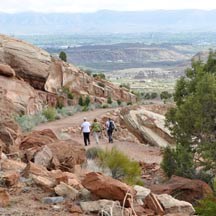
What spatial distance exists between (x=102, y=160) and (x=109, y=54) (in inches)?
6181

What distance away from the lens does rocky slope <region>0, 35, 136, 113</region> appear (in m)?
30.6

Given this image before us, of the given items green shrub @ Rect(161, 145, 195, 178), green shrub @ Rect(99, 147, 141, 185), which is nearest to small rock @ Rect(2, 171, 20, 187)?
green shrub @ Rect(99, 147, 141, 185)

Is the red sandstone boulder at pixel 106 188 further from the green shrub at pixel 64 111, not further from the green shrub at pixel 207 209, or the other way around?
the green shrub at pixel 64 111

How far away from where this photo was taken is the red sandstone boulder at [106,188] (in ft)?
31.7

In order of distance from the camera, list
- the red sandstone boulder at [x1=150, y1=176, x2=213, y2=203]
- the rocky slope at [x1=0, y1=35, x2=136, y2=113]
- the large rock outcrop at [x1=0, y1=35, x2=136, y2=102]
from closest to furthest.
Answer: the red sandstone boulder at [x1=150, y1=176, x2=213, y2=203]
the rocky slope at [x1=0, y1=35, x2=136, y2=113]
the large rock outcrop at [x1=0, y1=35, x2=136, y2=102]

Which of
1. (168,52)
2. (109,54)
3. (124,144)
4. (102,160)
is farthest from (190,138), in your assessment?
(168,52)

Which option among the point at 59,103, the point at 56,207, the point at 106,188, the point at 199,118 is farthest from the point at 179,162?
the point at 59,103

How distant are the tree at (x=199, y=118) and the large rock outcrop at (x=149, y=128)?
9.29 meters

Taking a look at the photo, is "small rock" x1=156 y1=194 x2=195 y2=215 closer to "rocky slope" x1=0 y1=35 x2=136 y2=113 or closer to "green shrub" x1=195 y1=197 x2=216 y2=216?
"green shrub" x1=195 y1=197 x2=216 y2=216

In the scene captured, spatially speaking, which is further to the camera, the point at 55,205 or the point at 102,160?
the point at 102,160

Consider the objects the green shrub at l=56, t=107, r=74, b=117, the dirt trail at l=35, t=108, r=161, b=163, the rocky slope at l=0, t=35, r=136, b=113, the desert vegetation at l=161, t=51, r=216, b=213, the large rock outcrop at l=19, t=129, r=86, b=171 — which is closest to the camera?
the large rock outcrop at l=19, t=129, r=86, b=171

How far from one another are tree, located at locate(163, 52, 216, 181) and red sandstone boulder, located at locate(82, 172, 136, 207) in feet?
26.9

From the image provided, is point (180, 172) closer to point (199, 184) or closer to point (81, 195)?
point (199, 184)

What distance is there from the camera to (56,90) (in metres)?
37.8
